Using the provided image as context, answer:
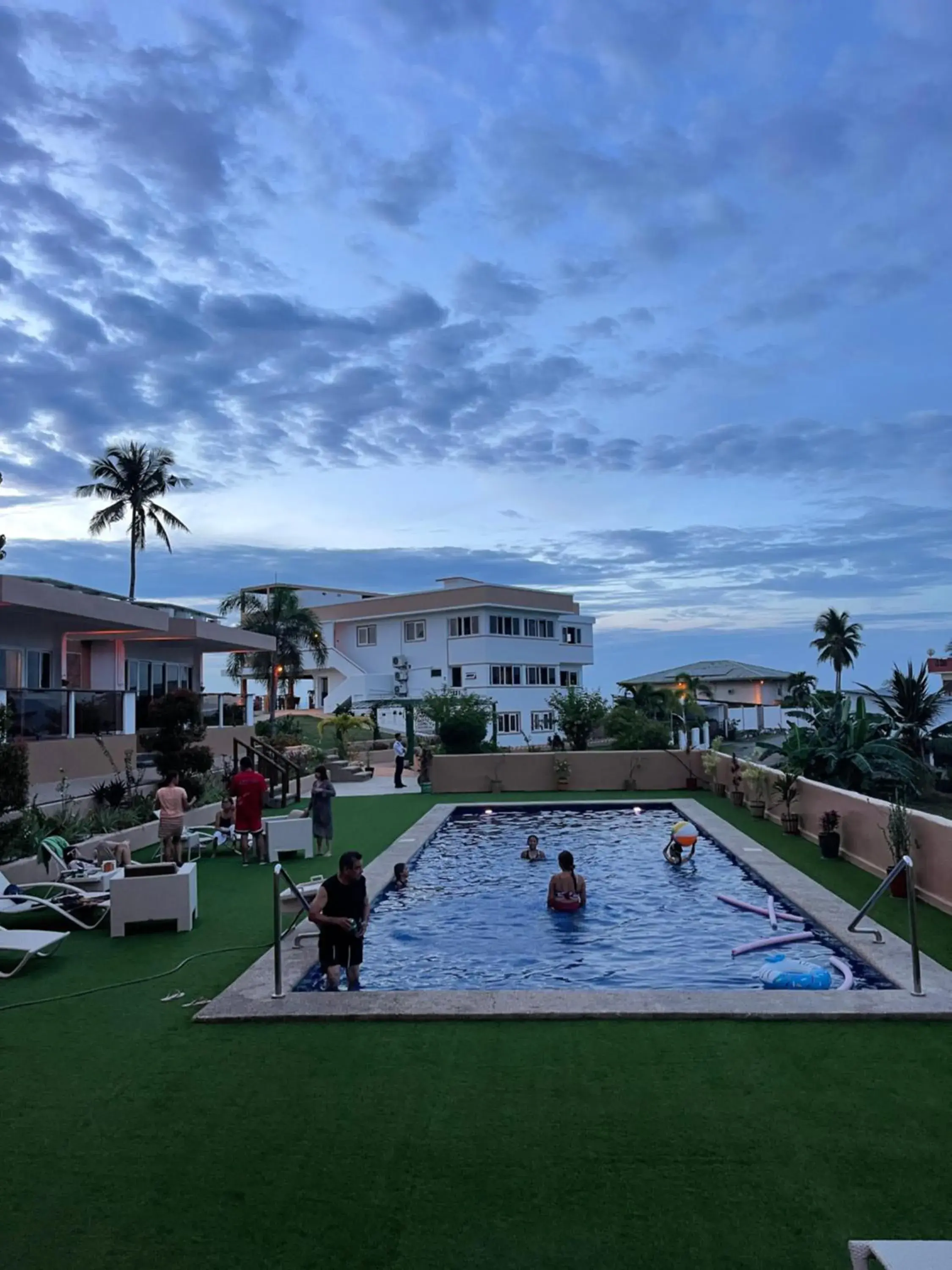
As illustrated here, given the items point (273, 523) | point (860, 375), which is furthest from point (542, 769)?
point (273, 523)

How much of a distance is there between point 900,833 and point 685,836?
4.94 metres

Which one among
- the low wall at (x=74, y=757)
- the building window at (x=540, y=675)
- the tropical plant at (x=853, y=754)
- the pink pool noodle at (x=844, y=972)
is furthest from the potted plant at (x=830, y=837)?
the building window at (x=540, y=675)

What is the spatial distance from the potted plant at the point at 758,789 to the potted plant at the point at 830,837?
456 cm

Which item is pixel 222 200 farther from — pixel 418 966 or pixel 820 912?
pixel 820 912

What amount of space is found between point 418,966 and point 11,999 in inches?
168

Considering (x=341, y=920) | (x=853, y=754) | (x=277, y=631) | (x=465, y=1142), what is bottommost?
(x=465, y=1142)

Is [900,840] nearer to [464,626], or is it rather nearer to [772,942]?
[772,942]

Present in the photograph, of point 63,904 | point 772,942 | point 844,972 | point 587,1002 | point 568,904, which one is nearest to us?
point 587,1002

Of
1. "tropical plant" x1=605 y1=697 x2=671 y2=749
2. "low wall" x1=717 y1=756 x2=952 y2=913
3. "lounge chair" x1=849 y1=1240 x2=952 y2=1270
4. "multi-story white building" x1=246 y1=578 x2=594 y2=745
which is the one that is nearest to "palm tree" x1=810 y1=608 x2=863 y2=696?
"multi-story white building" x1=246 y1=578 x2=594 y2=745

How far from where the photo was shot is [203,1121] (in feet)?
17.8

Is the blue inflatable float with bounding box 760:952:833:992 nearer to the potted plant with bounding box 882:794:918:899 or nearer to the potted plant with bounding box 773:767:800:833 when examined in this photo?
the potted plant with bounding box 882:794:918:899

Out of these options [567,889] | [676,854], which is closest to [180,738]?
[567,889]

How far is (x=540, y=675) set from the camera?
5659cm

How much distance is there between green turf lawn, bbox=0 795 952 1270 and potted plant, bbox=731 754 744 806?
614 inches
